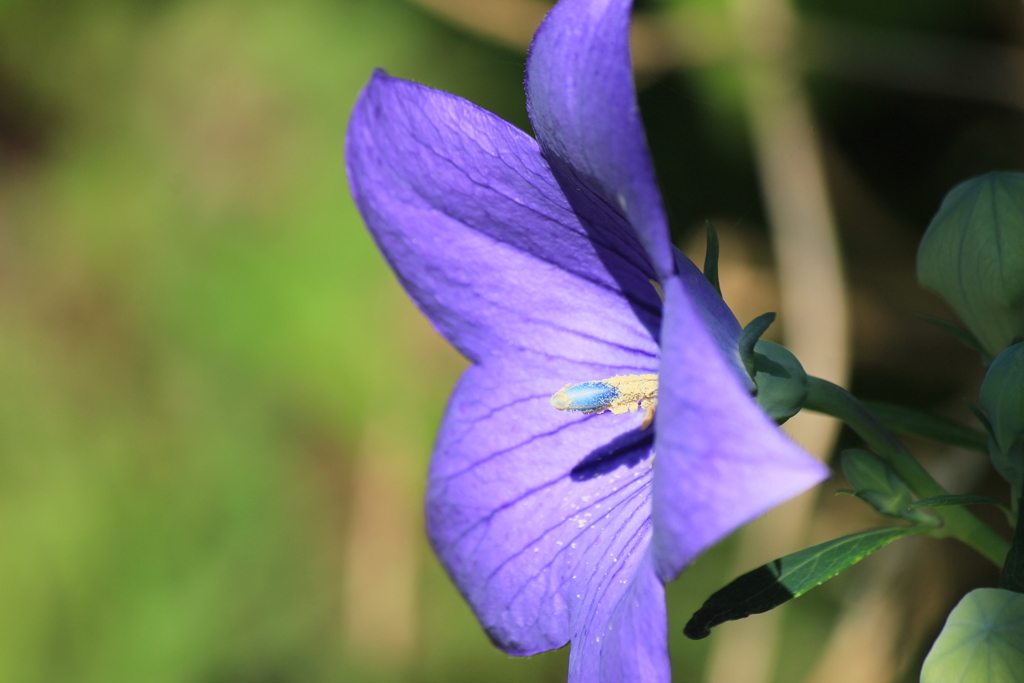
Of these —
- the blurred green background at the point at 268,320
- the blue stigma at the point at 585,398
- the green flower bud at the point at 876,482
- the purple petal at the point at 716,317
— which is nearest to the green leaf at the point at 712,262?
the purple petal at the point at 716,317

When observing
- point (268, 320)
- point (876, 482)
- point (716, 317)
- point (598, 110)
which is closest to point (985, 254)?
point (876, 482)

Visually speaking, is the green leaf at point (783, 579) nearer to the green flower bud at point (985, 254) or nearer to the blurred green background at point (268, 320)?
the green flower bud at point (985, 254)

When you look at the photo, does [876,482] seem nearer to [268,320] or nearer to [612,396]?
[612,396]

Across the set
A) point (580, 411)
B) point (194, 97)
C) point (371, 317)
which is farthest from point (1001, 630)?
point (194, 97)

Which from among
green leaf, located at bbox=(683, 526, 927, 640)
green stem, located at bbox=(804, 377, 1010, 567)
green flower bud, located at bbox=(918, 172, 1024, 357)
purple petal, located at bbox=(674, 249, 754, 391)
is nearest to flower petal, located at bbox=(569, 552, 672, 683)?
green leaf, located at bbox=(683, 526, 927, 640)

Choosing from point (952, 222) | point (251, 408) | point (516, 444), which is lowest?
point (251, 408)

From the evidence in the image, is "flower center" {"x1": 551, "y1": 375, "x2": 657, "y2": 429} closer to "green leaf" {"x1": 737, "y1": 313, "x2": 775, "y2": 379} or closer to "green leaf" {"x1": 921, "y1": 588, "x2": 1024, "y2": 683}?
"green leaf" {"x1": 737, "y1": 313, "x2": 775, "y2": 379}

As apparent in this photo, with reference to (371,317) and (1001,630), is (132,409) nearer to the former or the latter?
(371,317)
